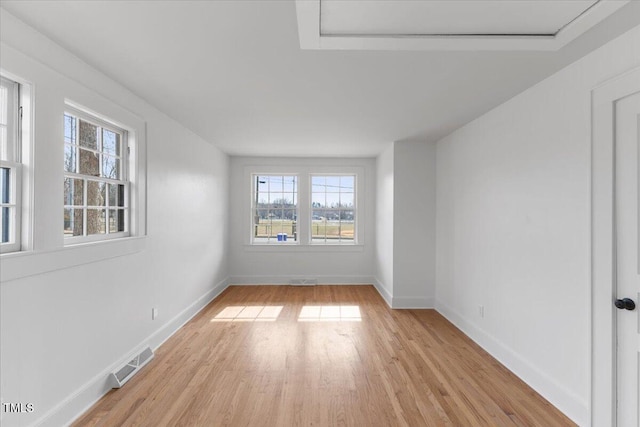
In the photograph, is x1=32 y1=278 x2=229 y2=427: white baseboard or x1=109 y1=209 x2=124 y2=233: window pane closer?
x1=32 y1=278 x2=229 y2=427: white baseboard

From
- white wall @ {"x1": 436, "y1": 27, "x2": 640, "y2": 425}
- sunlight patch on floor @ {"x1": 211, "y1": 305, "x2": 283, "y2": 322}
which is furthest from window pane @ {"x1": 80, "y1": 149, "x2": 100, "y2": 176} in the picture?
white wall @ {"x1": 436, "y1": 27, "x2": 640, "y2": 425}

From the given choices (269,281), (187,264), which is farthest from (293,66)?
(269,281)

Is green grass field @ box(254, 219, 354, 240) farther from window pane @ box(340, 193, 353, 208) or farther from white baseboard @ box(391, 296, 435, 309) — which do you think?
white baseboard @ box(391, 296, 435, 309)

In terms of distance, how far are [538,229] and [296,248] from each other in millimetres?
4295

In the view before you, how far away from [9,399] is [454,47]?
3267 millimetres

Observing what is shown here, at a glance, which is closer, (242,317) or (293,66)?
(293,66)

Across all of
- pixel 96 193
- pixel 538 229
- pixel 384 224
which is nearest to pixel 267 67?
pixel 96 193

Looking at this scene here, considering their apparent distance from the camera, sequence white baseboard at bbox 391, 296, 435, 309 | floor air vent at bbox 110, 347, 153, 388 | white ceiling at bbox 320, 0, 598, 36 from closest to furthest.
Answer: white ceiling at bbox 320, 0, 598, 36 → floor air vent at bbox 110, 347, 153, 388 → white baseboard at bbox 391, 296, 435, 309

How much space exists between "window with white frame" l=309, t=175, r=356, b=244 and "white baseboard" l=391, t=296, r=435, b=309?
1.85 m

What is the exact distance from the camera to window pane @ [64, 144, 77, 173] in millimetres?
2299

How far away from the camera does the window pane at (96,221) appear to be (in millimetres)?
2537

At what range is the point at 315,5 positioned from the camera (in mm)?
1586

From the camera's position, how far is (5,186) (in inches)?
73.0

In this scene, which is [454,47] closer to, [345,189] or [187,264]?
[187,264]
